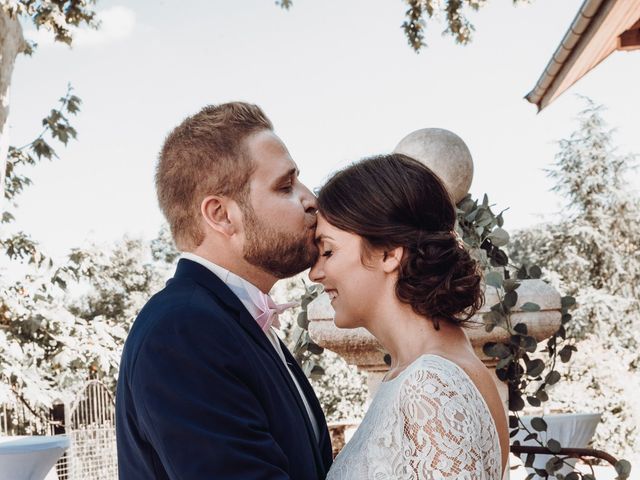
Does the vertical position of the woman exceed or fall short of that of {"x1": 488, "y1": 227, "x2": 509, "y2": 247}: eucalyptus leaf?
it falls short

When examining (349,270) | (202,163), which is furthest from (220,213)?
(349,270)

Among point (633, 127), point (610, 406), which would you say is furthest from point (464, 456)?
point (633, 127)

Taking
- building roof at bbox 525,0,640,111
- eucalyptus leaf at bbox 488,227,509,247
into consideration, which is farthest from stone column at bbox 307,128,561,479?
building roof at bbox 525,0,640,111

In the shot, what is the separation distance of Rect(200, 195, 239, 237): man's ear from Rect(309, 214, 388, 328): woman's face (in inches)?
10.0

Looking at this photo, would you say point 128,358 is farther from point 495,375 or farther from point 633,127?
point 633,127

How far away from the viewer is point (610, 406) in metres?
9.77

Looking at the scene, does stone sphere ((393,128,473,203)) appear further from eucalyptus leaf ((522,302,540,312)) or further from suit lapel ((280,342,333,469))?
suit lapel ((280,342,333,469))

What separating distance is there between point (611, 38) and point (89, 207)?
2749cm

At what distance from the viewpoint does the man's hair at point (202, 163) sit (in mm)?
1824

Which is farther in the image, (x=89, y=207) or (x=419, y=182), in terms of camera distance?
(x=89, y=207)

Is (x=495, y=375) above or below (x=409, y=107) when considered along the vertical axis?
below

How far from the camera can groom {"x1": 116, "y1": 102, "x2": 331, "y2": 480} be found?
4.63 ft

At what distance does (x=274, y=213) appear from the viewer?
1.85 meters

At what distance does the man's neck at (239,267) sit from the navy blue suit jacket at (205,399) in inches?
5.1
